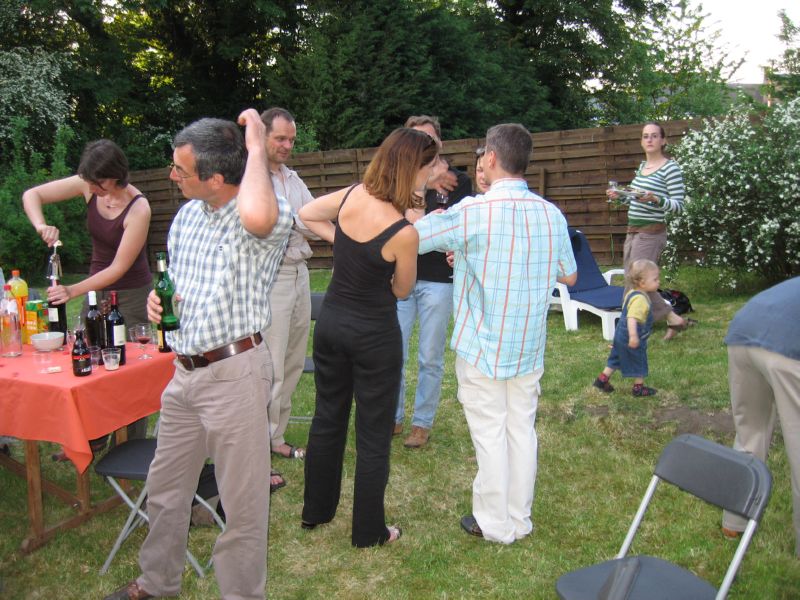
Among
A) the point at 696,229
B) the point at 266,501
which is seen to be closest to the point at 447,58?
the point at 696,229

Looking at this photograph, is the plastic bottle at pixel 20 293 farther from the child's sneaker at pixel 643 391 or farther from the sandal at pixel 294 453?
the child's sneaker at pixel 643 391

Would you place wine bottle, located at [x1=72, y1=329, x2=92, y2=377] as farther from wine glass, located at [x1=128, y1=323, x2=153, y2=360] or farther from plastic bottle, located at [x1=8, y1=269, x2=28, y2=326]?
plastic bottle, located at [x1=8, y1=269, x2=28, y2=326]

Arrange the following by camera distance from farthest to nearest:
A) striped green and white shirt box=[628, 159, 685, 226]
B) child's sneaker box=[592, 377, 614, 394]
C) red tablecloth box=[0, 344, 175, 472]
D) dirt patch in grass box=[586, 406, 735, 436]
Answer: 1. striped green and white shirt box=[628, 159, 685, 226]
2. child's sneaker box=[592, 377, 614, 394]
3. dirt patch in grass box=[586, 406, 735, 436]
4. red tablecloth box=[0, 344, 175, 472]

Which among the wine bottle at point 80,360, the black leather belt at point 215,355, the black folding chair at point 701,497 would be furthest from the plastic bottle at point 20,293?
the black folding chair at point 701,497

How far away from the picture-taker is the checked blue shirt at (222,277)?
2.53m

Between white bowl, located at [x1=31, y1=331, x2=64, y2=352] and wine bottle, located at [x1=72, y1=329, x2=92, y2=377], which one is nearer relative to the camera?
wine bottle, located at [x1=72, y1=329, x2=92, y2=377]

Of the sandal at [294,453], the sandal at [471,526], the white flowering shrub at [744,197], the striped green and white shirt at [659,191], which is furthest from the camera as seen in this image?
the white flowering shrub at [744,197]

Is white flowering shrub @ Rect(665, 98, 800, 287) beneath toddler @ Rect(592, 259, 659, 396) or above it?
above

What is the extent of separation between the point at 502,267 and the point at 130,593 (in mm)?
2073

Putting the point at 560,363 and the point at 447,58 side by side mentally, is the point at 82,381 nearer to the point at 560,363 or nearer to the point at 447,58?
the point at 560,363

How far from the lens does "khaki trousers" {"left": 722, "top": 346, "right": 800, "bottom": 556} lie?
2705mm

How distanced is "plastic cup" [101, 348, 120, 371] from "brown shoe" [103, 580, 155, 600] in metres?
0.96

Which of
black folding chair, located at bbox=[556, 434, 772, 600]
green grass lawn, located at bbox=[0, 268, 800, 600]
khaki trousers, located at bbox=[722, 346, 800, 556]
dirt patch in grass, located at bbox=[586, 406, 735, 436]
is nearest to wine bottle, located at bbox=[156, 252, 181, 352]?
green grass lawn, located at bbox=[0, 268, 800, 600]

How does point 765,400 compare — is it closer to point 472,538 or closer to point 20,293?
point 472,538
